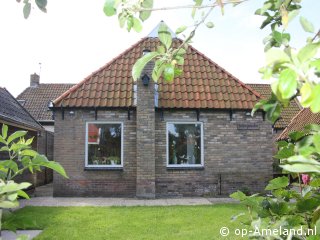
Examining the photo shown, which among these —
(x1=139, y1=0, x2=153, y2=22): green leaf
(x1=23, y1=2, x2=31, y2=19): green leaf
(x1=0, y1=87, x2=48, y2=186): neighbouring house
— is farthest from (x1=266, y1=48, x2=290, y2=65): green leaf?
(x1=0, y1=87, x2=48, y2=186): neighbouring house

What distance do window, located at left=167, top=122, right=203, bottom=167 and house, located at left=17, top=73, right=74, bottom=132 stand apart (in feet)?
48.3

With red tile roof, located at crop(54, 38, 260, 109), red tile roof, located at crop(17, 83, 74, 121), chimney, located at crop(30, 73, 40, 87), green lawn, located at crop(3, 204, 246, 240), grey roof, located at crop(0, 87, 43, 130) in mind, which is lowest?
green lawn, located at crop(3, 204, 246, 240)

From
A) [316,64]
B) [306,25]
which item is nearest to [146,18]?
[306,25]

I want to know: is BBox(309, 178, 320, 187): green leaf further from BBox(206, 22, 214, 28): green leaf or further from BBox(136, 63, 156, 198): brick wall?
BBox(136, 63, 156, 198): brick wall

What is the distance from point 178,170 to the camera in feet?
42.2

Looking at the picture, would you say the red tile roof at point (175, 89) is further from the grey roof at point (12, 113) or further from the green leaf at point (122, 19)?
the green leaf at point (122, 19)

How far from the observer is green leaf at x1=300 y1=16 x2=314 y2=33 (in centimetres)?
113

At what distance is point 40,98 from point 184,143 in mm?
18604

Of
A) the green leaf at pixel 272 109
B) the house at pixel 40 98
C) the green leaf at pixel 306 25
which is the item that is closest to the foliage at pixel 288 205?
the green leaf at pixel 272 109

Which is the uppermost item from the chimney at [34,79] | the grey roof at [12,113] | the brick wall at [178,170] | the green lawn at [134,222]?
the chimney at [34,79]

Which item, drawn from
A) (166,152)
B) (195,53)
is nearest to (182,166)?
(166,152)

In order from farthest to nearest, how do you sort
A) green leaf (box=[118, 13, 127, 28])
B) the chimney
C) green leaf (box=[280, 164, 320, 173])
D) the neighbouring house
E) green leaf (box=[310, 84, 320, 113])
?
the chimney, the neighbouring house, green leaf (box=[118, 13, 127, 28]), green leaf (box=[280, 164, 320, 173]), green leaf (box=[310, 84, 320, 113])

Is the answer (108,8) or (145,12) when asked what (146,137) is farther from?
(108,8)

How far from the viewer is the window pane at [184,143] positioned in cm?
1308
